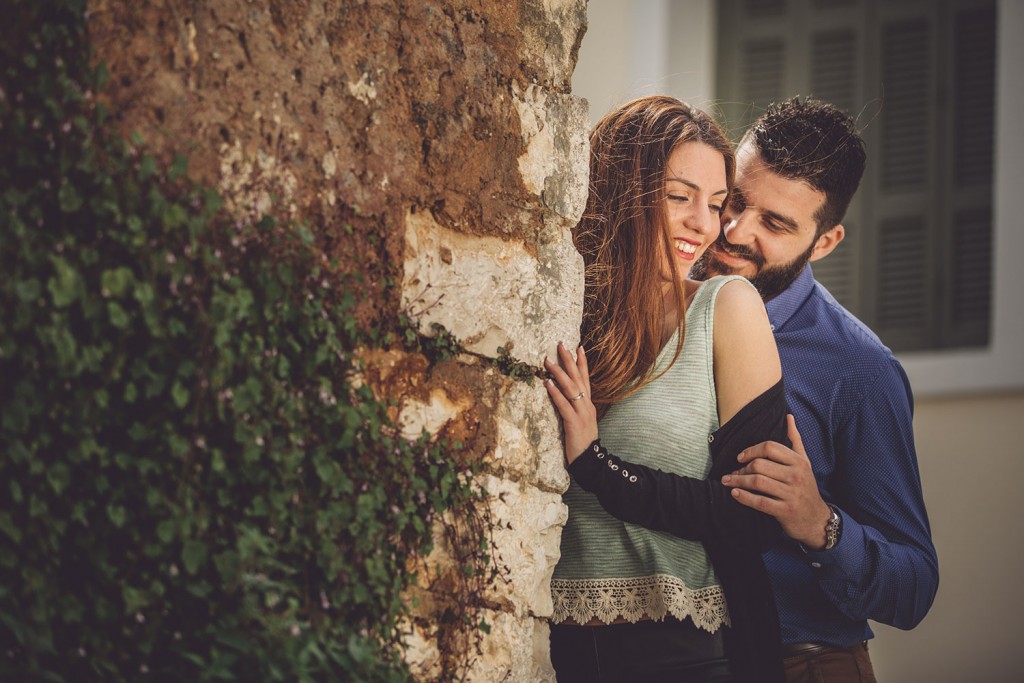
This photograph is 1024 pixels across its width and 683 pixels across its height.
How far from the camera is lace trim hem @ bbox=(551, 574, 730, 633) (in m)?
2.71

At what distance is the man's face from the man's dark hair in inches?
2.1

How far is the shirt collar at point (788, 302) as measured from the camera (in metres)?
3.81

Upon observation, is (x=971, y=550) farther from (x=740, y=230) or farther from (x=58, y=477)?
(x=58, y=477)

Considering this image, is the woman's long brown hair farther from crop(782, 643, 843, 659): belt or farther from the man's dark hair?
crop(782, 643, 843, 659): belt

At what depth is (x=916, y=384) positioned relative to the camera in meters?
6.63

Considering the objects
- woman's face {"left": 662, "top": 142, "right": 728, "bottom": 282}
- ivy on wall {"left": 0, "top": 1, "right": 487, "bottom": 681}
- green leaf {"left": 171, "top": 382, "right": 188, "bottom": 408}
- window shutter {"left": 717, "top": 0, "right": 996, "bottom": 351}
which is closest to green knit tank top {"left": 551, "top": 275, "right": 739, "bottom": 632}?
woman's face {"left": 662, "top": 142, "right": 728, "bottom": 282}

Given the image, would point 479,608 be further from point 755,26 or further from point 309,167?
point 755,26

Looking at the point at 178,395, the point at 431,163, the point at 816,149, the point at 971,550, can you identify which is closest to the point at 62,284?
the point at 178,395

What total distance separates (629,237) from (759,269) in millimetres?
1051

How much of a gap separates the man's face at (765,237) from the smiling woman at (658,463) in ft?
3.14

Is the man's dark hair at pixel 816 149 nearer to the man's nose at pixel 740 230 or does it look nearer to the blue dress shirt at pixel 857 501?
the man's nose at pixel 740 230

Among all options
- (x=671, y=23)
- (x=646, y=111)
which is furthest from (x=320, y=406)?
(x=671, y=23)

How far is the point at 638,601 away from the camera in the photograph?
2.75 m

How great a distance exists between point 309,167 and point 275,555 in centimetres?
68
